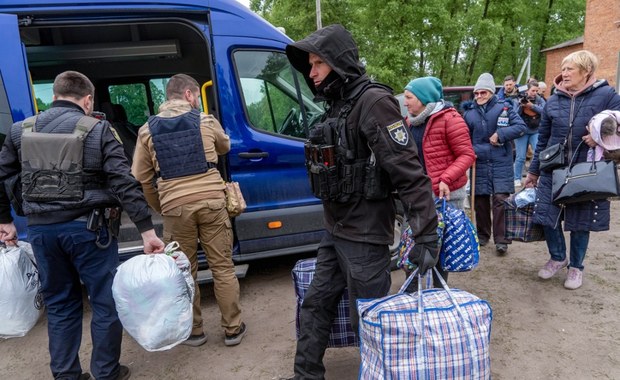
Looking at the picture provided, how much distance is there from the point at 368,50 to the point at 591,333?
1459cm

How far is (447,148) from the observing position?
9.62ft

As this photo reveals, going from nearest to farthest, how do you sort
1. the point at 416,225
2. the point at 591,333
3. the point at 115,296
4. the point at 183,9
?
the point at 416,225 → the point at 115,296 → the point at 591,333 → the point at 183,9

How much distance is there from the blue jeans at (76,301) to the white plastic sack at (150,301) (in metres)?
0.21

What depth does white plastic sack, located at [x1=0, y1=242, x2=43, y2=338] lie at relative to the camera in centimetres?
242

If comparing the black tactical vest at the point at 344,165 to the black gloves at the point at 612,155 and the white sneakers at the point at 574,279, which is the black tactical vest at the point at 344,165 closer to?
the black gloves at the point at 612,155

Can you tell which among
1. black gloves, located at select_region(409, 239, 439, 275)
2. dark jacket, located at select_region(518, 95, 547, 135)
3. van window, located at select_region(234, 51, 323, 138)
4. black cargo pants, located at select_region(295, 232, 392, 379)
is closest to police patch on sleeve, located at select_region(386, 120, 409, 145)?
black gloves, located at select_region(409, 239, 439, 275)

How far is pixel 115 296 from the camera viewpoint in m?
2.31

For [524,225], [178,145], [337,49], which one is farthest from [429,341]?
[524,225]

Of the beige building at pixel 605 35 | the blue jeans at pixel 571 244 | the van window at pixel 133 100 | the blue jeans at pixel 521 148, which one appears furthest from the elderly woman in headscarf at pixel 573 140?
the beige building at pixel 605 35

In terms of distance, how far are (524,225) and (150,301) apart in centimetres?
319

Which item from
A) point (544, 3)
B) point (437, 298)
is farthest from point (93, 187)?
point (544, 3)

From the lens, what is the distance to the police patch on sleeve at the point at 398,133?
188cm

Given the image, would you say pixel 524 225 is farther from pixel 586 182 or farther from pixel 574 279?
pixel 586 182

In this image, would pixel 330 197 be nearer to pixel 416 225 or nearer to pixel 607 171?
pixel 416 225
